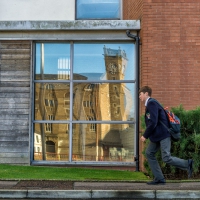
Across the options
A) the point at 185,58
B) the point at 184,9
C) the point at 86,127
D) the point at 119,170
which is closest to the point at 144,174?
the point at 119,170

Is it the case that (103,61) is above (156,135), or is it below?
above

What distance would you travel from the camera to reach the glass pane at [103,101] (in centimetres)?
1360

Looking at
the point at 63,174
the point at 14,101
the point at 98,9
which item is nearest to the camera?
the point at 63,174

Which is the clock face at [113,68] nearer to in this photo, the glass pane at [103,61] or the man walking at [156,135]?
the glass pane at [103,61]

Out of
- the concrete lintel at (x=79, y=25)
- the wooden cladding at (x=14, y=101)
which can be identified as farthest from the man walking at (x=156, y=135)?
the wooden cladding at (x=14, y=101)

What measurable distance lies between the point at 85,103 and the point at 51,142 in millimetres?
1295

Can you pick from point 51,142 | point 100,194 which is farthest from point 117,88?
point 100,194

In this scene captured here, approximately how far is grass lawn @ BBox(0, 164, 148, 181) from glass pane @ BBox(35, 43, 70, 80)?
2306 mm

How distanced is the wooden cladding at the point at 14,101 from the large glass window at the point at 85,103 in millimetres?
284

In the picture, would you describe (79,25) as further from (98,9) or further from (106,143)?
(106,143)

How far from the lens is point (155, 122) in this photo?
32.1 feet

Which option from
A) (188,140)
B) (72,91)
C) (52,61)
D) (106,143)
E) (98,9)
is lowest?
(106,143)

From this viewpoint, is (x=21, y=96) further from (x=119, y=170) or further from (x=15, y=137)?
(x=119, y=170)

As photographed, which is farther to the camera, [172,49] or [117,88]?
[117,88]
